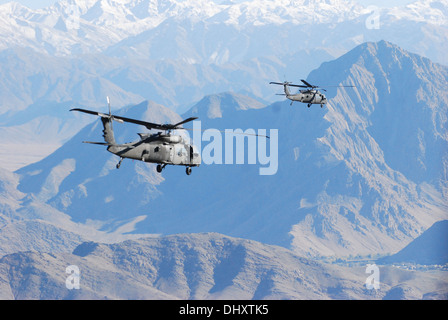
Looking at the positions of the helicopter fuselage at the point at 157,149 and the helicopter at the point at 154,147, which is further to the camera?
the helicopter fuselage at the point at 157,149

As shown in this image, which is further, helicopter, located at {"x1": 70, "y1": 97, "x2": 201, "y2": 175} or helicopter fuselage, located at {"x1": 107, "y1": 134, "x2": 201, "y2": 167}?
helicopter fuselage, located at {"x1": 107, "y1": 134, "x2": 201, "y2": 167}

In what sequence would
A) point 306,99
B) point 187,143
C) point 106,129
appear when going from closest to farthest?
1. point 106,129
2. point 187,143
3. point 306,99

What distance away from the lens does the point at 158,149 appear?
107375 millimetres

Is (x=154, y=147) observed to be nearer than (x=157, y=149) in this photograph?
Yes

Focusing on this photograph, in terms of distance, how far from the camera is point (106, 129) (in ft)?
344

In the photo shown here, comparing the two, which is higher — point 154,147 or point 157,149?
point 154,147
